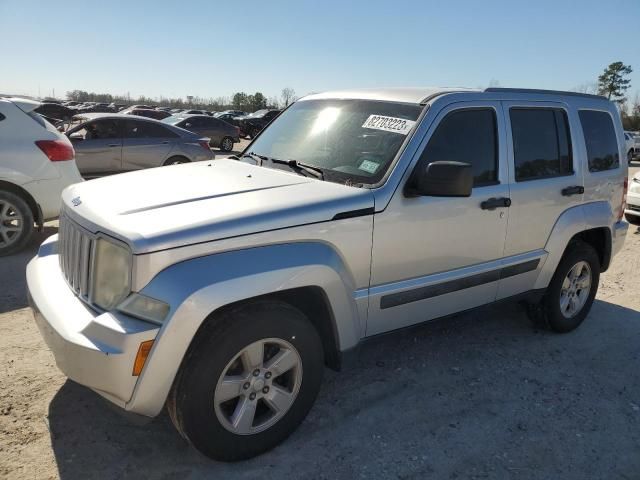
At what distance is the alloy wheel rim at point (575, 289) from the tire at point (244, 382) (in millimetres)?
2693

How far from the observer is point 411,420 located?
3188 millimetres

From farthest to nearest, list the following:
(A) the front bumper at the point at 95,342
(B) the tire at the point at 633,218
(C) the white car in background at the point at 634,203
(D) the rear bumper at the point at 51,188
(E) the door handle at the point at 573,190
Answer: (B) the tire at the point at 633,218 < (C) the white car in background at the point at 634,203 < (D) the rear bumper at the point at 51,188 < (E) the door handle at the point at 573,190 < (A) the front bumper at the point at 95,342

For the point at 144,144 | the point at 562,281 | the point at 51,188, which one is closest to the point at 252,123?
the point at 144,144

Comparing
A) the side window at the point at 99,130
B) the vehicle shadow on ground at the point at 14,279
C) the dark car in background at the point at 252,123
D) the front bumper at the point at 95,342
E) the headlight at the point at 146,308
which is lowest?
the vehicle shadow on ground at the point at 14,279

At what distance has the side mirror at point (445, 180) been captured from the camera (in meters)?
2.90

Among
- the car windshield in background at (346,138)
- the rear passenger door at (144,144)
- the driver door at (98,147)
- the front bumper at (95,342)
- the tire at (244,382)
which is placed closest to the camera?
the front bumper at (95,342)

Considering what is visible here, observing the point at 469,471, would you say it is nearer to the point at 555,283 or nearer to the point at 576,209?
the point at 555,283

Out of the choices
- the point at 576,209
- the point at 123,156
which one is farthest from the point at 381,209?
the point at 123,156

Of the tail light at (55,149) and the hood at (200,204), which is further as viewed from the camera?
the tail light at (55,149)

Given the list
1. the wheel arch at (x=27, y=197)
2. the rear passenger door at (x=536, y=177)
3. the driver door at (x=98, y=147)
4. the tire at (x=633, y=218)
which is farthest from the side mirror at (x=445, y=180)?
the driver door at (x=98, y=147)

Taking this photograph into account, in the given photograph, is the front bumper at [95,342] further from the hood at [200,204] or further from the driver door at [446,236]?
the driver door at [446,236]

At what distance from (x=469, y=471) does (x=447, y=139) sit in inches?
78.0

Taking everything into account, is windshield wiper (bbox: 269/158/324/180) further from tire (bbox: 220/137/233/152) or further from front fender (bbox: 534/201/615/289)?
tire (bbox: 220/137/233/152)

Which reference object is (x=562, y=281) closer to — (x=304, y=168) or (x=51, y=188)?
(x=304, y=168)
